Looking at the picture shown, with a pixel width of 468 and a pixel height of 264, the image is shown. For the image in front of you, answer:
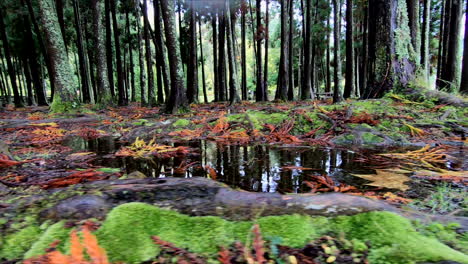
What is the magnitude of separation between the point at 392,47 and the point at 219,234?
7256mm

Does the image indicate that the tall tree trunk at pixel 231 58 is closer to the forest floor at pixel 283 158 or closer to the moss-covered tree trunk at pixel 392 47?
the forest floor at pixel 283 158

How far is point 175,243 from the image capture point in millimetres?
1204

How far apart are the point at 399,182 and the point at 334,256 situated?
1642 millimetres

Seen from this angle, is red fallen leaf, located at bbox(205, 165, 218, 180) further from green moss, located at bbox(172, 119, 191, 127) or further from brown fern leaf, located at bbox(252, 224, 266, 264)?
green moss, located at bbox(172, 119, 191, 127)

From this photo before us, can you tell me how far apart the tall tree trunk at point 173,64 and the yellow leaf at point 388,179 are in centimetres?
623

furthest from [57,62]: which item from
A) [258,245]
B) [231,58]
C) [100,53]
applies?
[258,245]

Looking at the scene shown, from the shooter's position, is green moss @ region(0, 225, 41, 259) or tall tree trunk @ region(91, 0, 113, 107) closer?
green moss @ region(0, 225, 41, 259)

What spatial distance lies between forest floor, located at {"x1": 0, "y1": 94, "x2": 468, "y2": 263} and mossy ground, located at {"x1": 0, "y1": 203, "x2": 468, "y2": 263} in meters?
0.03

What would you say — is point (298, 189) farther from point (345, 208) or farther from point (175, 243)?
point (175, 243)

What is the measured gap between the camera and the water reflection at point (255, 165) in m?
2.56

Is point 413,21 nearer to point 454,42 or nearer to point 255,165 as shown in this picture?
point 454,42

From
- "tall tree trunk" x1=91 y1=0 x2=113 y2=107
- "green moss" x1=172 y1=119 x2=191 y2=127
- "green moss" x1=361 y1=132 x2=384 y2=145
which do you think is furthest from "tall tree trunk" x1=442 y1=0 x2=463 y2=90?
"tall tree trunk" x1=91 y1=0 x2=113 y2=107

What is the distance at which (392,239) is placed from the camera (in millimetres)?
1149

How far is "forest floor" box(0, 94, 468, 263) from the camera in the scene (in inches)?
47.9
